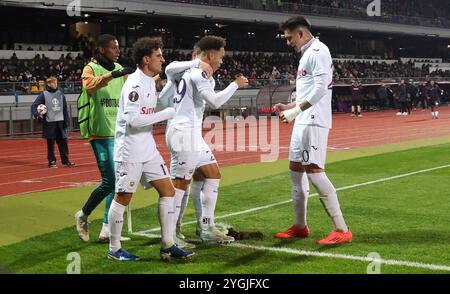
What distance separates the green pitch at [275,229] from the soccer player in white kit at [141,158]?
0.25 metres

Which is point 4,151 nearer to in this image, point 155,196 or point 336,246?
point 155,196

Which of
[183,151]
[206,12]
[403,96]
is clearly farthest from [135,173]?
[206,12]

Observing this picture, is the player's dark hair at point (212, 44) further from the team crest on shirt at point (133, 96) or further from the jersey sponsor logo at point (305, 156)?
the jersey sponsor logo at point (305, 156)

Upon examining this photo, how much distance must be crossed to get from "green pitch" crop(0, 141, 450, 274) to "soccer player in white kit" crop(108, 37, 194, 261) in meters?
0.25

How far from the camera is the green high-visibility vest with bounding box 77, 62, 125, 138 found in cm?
724

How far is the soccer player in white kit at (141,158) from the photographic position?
19.9 feet

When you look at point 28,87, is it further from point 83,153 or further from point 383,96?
point 383,96

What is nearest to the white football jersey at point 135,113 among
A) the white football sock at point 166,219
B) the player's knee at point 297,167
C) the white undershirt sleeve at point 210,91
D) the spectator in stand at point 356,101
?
the white football sock at point 166,219

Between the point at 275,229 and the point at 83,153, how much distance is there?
12.6 m

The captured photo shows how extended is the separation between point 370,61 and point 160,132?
34.0m

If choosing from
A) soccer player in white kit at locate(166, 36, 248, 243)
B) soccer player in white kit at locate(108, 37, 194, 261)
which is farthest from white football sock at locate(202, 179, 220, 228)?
soccer player in white kit at locate(108, 37, 194, 261)

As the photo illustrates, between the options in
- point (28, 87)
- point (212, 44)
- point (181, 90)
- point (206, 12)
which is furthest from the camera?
point (206, 12)

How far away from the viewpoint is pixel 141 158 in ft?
20.0

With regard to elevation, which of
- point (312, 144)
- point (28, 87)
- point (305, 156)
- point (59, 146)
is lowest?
point (59, 146)
